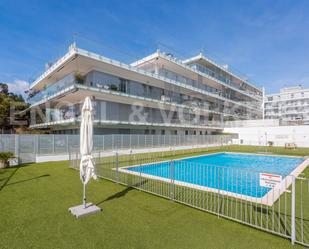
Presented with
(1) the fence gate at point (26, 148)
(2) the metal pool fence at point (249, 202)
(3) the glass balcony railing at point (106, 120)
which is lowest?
(2) the metal pool fence at point (249, 202)

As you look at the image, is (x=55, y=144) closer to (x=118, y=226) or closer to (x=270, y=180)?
(x=118, y=226)

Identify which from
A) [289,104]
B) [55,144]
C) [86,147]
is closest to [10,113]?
[55,144]

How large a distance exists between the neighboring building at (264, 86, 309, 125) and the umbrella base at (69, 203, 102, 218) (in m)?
74.3

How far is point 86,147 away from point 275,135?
133ft

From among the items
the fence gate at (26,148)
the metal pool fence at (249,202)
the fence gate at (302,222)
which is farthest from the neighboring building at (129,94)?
the fence gate at (302,222)

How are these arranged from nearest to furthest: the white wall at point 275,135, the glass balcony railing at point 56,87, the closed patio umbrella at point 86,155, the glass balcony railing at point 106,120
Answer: the closed patio umbrella at point 86,155 < the glass balcony railing at point 56,87 < the glass balcony railing at point 106,120 < the white wall at point 275,135

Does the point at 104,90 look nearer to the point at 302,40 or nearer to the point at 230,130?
the point at 302,40

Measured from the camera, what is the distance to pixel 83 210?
5340 mm

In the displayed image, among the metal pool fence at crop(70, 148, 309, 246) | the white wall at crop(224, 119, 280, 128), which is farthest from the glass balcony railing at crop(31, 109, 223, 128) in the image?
the metal pool fence at crop(70, 148, 309, 246)

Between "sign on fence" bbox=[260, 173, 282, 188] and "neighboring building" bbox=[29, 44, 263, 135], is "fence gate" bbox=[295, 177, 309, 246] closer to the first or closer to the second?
"sign on fence" bbox=[260, 173, 282, 188]

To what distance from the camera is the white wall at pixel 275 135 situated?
33625 mm

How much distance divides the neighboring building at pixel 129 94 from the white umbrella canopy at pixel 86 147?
1318cm

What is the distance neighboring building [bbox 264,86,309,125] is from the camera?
222 feet

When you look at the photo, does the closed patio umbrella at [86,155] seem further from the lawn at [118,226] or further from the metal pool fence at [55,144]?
the metal pool fence at [55,144]
